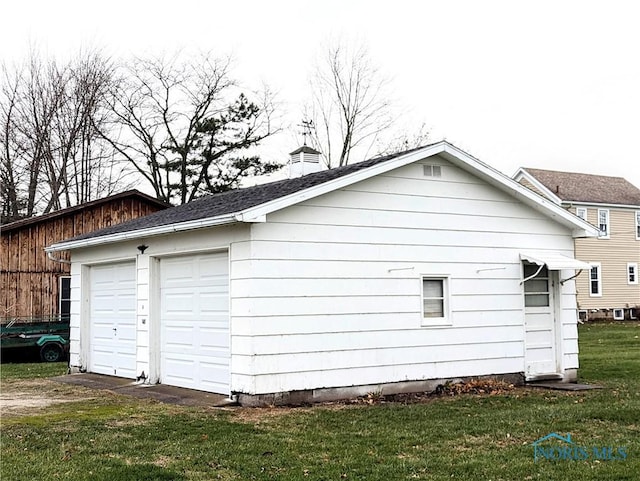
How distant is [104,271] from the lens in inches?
604

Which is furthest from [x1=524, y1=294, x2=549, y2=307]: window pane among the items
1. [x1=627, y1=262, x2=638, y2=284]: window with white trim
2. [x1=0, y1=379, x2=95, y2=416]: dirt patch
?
[x1=627, y1=262, x2=638, y2=284]: window with white trim

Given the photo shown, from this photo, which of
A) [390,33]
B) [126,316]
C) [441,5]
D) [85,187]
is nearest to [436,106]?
[390,33]

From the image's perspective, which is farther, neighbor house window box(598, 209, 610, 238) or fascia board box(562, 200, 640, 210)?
neighbor house window box(598, 209, 610, 238)

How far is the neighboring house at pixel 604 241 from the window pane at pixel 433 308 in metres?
22.5

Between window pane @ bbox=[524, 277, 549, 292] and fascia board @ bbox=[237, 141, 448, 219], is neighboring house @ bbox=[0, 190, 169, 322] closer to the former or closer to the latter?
fascia board @ bbox=[237, 141, 448, 219]

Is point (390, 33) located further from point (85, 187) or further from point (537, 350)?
point (85, 187)

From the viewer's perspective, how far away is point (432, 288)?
12930 millimetres

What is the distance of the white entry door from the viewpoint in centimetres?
1387

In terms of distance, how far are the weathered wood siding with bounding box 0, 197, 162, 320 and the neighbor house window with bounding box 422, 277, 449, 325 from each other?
1264cm

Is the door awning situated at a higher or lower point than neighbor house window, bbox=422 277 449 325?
higher

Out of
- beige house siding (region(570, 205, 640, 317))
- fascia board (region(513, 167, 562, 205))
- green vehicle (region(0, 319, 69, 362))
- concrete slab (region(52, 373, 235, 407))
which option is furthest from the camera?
beige house siding (region(570, 205, 640, 317))

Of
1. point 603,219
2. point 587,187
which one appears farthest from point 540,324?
point 587,187

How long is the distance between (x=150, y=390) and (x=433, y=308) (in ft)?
15.4

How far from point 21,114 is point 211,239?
21281 millimetres
